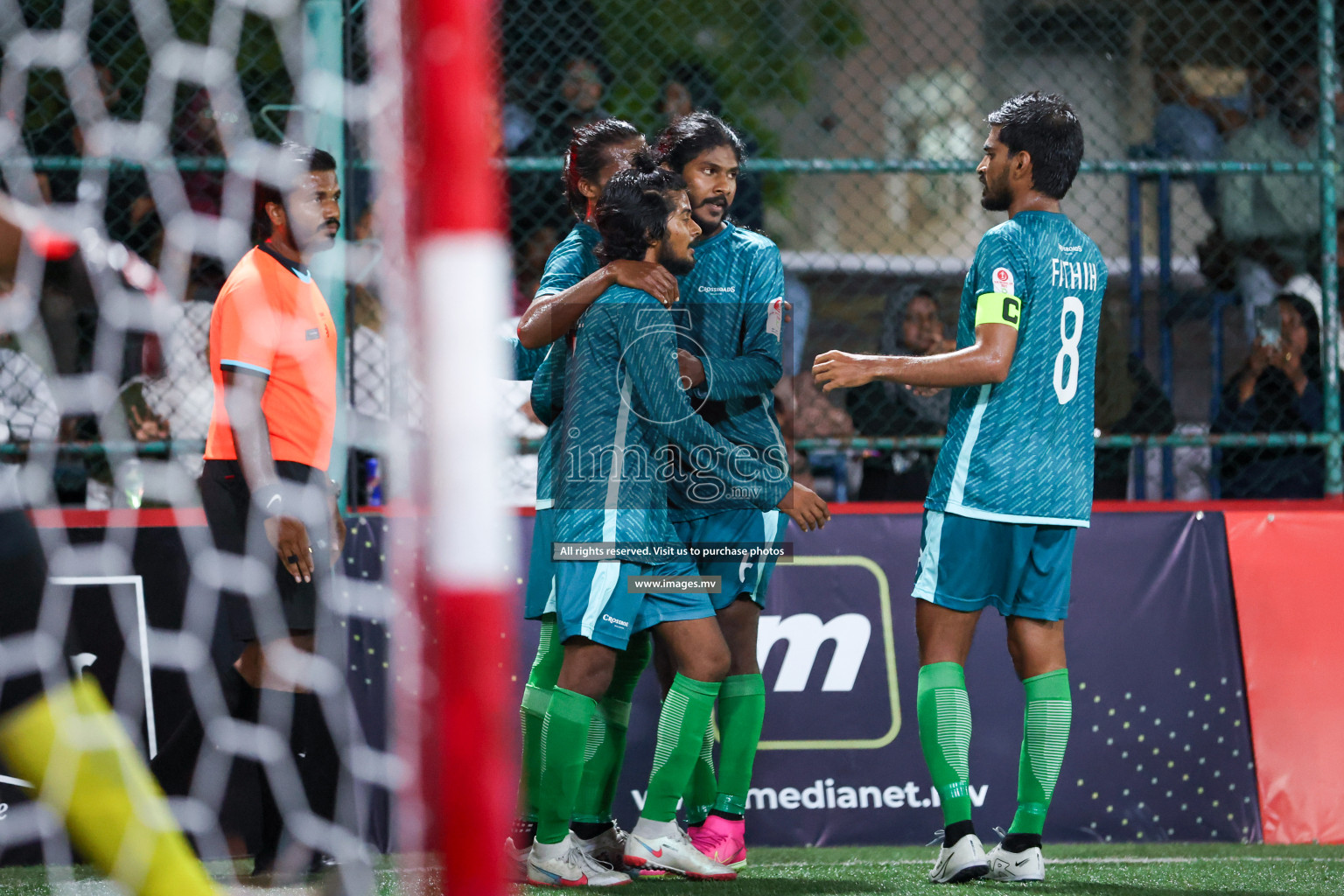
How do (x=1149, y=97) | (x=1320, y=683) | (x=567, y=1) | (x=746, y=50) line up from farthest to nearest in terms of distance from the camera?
(x=1149, y=97) → (x=746, y=50) → (x=567, y=1) → (x=1320, y=683)

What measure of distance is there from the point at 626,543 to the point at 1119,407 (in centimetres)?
277

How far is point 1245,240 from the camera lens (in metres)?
5.97

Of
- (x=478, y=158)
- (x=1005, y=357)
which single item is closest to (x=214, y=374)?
(x=1005, y=357)

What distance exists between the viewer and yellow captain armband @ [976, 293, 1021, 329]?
10.8ft

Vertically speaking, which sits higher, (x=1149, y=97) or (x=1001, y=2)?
(x=1001, y=2)

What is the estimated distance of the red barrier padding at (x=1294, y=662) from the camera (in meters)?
4.22

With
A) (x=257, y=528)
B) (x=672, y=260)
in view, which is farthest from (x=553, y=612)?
(x=672, y=260)

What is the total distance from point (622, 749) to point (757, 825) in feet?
2.66

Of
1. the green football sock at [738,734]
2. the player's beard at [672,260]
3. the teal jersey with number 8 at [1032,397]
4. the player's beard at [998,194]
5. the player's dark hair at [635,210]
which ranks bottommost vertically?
the green football sock at [738,734]

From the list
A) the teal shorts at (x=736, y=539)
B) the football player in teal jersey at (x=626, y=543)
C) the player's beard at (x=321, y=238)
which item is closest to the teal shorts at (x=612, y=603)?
the football player in teal jersey at (x=626, y=543)

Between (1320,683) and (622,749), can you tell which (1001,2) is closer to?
(1320,683)

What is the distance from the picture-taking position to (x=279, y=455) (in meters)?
3.65

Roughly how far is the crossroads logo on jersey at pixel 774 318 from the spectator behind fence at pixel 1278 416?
7.98 feet

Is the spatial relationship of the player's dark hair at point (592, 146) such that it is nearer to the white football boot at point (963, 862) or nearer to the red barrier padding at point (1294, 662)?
the white football boot at point (963, 862)
